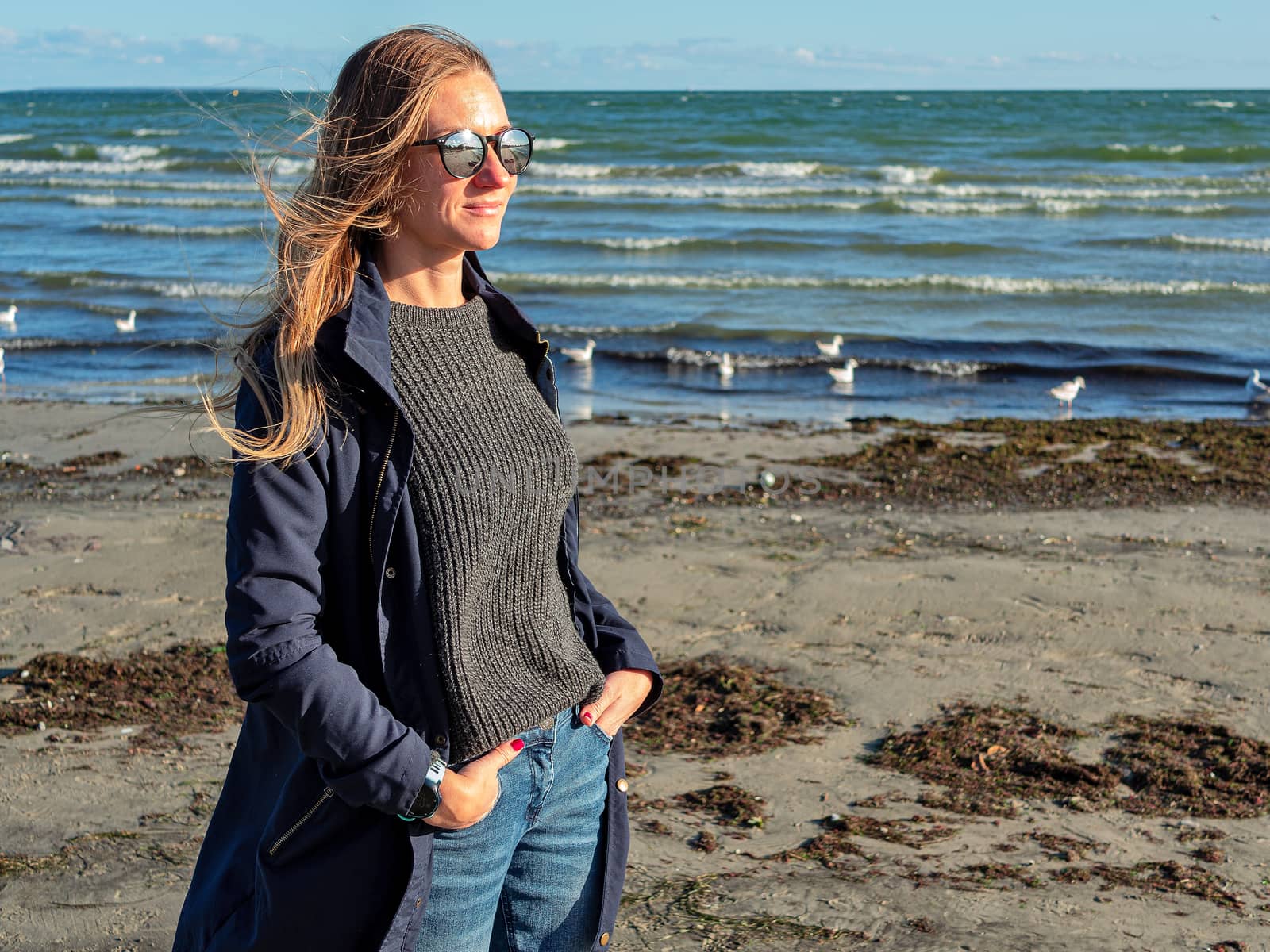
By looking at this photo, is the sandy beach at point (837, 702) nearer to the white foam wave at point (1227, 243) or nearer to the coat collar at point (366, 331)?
the coat collar at point (366, 331)

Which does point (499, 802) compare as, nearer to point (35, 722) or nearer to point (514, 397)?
point (514, 397)

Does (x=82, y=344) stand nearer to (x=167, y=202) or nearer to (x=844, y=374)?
(x=844, y=374)

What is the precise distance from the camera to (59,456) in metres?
8.79

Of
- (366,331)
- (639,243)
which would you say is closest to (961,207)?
(639,243)

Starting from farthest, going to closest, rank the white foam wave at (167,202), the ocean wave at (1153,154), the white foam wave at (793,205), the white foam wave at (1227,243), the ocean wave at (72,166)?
1. the ocean wave at (72,166)
2. the ocean wave at (1153,154)
3. the white foam wave at (167,202)
4. the white foam wave at (793,205)
5. the white foam wave at (1227,243)

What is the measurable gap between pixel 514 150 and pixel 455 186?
0.47 feet

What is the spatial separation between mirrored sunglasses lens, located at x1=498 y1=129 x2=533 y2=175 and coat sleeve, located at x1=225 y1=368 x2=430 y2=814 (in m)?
0.59

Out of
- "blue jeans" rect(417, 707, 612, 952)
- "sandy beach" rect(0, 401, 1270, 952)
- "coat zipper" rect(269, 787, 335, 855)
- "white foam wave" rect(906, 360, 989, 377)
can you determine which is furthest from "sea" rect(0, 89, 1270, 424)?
"sandy beach" rect(0, 401, 1270, 952)

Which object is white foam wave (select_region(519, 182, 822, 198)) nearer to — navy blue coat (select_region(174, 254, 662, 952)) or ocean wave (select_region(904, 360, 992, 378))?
ocean wave (select_region(904, 360, 992, 378))

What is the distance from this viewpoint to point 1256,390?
11.8 meters

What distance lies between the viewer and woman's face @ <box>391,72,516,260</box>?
1959mm

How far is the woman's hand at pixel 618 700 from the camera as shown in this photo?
7.11ft

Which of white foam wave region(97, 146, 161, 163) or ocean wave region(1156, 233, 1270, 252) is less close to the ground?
white foam wave region(97, 146, 161, 163)

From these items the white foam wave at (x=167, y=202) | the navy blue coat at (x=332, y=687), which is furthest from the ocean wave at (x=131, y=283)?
the navy blue coat at (x=332, y=687)
